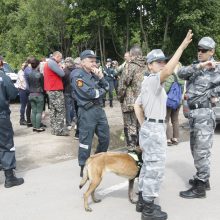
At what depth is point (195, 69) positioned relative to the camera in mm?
5219

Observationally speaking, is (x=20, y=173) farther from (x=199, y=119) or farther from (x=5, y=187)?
(x=199, y=119)

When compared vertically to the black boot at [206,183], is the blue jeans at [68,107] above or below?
above

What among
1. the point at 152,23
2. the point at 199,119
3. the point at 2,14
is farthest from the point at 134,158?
the point at 2,14

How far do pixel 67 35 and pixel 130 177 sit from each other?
103ft

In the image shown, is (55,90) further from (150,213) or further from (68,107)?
(150,213)

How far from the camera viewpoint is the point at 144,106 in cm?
465

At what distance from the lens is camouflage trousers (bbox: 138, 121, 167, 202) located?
15.2 feet

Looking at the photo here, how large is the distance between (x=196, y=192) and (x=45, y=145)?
4043 millimetres

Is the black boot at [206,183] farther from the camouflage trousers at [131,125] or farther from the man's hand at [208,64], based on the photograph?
the camouflage trousers at [131,125]

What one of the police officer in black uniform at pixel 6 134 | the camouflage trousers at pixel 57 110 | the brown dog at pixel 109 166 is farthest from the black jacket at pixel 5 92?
the camouflage trousers at pixel 57 110

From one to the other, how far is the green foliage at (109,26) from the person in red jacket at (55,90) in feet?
69.4

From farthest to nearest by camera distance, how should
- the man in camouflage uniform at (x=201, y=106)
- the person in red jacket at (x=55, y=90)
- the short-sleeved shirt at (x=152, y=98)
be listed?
1. the person in red jacket at (x=55, y=90)
2. the man in camouflage uniform at (x=201, y=106)
3. the short-sleeved shirt at (x=152, y=98)

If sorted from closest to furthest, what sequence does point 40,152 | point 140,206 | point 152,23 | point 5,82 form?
point 140,206, point 5,82, point 40,152, point 152,23

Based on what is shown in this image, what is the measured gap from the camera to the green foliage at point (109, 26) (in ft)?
100.0
